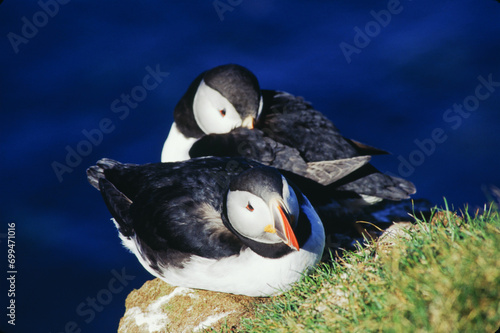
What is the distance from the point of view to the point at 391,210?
20.2ft

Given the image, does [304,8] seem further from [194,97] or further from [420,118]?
[194,97]

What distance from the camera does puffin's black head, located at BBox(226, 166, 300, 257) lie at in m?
4.29

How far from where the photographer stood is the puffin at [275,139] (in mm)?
5680

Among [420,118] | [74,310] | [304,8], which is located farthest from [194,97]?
[304,8]

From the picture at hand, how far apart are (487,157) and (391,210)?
287 cm

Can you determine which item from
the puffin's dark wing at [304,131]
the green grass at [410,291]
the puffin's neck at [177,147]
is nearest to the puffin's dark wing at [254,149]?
the puffin's dark wing at [304,131]

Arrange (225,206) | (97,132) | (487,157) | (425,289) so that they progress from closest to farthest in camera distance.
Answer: (425,289), (225,206), (487,157), (97,132)

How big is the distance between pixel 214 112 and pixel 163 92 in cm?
329
